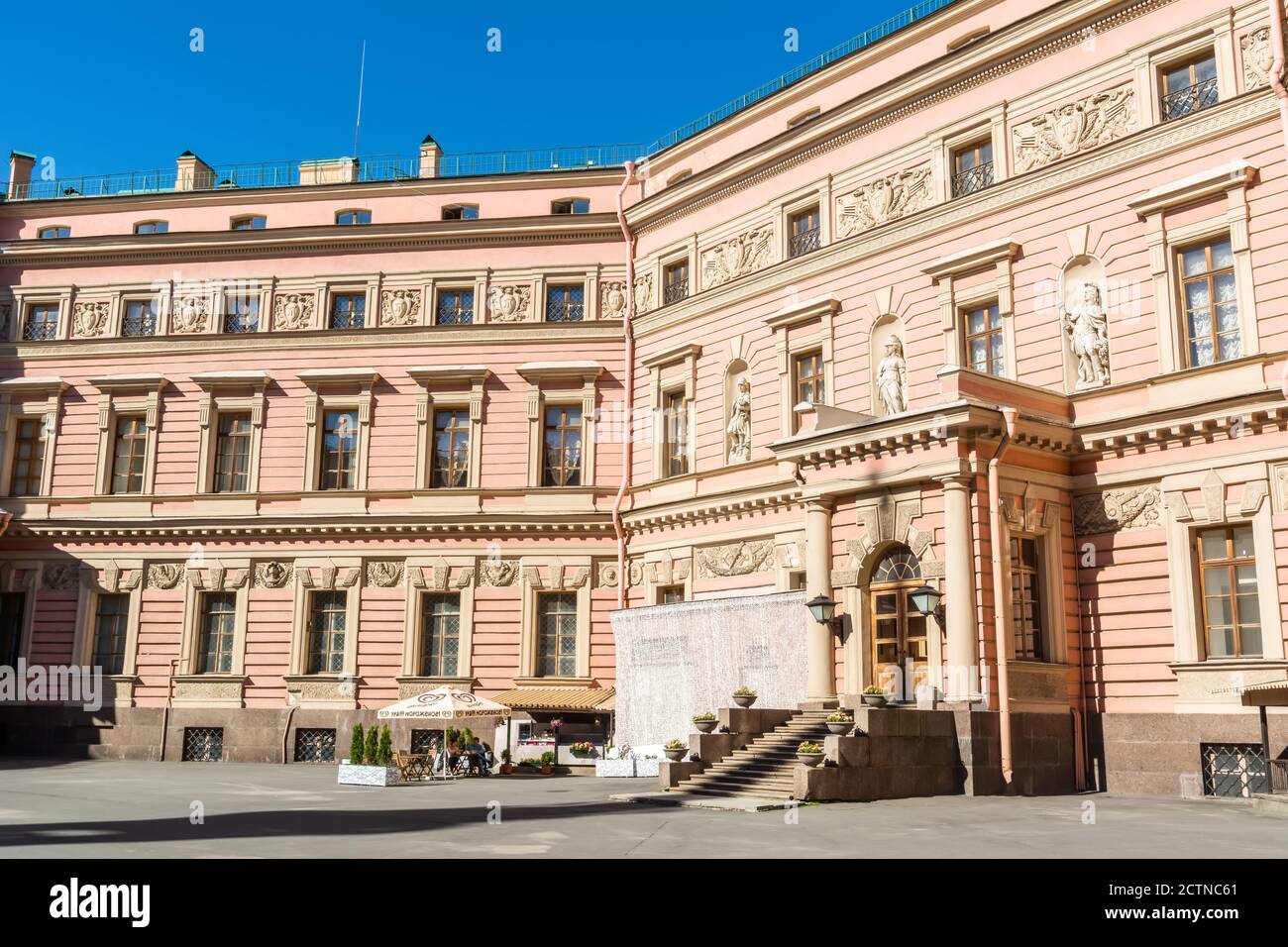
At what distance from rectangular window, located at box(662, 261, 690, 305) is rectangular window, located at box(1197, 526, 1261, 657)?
631 inches

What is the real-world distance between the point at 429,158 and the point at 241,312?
750 centimetres

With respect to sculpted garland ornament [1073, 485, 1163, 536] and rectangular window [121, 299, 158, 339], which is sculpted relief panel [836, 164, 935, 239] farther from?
rectangular window [121, 299, 158, 339]

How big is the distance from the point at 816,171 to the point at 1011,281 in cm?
685

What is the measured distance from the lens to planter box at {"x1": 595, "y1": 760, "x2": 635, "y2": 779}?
2723 cm

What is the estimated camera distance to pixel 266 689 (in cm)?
3438

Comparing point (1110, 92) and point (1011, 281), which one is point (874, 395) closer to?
point (1011, 281)

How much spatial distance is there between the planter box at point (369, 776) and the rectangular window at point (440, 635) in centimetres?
905

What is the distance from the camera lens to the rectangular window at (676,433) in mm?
32938

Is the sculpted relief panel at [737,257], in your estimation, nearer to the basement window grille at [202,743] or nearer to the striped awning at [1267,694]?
the striped awning at [1267,694]

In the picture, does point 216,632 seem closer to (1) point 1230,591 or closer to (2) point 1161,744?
(2) point 1161,744

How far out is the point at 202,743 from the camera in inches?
1359

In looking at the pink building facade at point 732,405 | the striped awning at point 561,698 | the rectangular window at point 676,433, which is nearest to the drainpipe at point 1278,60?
the pink building facade at point 732,405

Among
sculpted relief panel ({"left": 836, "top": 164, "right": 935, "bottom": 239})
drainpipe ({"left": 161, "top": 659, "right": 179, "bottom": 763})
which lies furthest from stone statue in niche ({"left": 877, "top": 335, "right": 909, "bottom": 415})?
drainpipe ({"left": 161, "top": 659, "right": 179, "bottom": 763})
